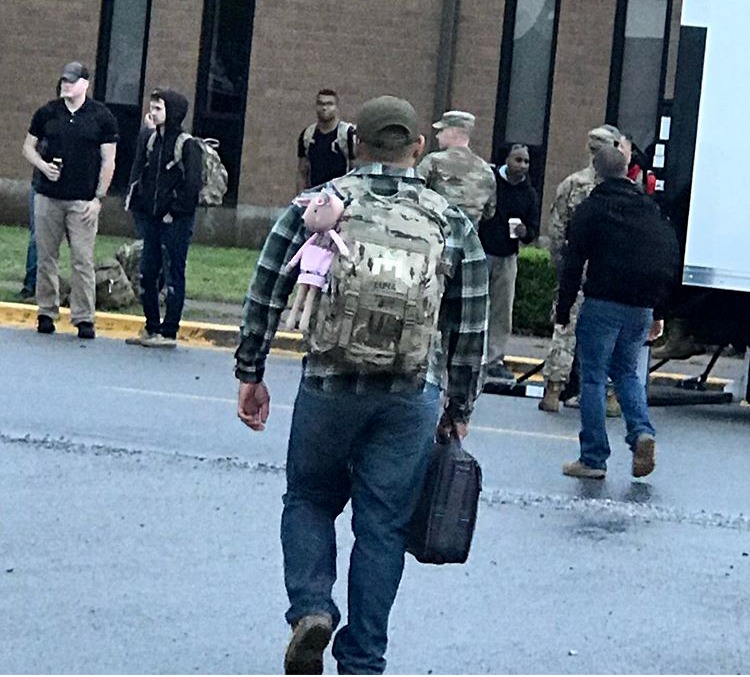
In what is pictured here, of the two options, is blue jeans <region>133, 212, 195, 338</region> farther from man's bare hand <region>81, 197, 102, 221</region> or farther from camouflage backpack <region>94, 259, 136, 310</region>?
camouflage backpack <region>94, 259, 136, 310</region>

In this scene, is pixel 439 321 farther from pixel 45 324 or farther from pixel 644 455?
pixel 45 324

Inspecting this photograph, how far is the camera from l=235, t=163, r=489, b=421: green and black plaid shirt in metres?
5.63

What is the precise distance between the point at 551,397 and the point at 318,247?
7.55 m

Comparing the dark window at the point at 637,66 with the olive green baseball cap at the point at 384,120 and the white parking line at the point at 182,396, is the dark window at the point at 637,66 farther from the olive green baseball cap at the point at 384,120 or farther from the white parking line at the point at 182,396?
the olive green baseball cap at the point at 384,120

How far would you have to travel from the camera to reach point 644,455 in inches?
397

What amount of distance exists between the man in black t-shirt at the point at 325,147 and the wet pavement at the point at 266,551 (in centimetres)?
316

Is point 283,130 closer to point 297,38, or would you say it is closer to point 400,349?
point 297,38

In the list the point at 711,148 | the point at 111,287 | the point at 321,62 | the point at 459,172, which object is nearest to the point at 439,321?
the point at 459,172

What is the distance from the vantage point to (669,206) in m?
13.5

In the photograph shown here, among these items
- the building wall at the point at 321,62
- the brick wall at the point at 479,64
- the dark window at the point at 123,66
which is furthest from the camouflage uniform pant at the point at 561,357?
the dark window at the point at 123,66

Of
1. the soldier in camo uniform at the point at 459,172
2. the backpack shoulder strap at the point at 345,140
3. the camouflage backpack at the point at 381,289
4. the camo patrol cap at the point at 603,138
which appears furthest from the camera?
the backpack shoulder strap at the point at 345,140

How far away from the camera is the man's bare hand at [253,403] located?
227 inches

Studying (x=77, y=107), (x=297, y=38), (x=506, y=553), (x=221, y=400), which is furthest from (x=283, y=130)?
(x=506, y=553)

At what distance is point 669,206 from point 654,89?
8.26 metres
